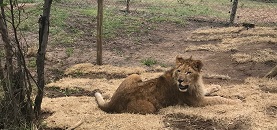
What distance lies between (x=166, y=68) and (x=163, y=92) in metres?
4.60

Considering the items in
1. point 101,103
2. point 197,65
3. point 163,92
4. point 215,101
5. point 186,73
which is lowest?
point 101,103

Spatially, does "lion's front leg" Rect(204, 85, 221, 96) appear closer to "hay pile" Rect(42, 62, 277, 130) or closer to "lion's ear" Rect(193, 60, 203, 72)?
"hay pile" Rect(42, 62, 277, 130)

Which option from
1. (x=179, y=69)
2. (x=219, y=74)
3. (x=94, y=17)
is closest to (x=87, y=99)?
(x=179, y=69)

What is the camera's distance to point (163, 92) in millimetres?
7746

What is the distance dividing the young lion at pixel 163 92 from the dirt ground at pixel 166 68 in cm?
19

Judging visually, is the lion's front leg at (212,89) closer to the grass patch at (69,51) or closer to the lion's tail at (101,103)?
the lion's tail at (101,103)

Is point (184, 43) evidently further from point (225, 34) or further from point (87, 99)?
point (87, 99)

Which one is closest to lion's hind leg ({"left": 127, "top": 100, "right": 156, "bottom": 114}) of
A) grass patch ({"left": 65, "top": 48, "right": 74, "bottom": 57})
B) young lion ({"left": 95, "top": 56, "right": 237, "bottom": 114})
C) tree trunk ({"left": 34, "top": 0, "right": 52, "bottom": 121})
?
young lion ({"left": 95, "top": 56, "right": 237, "bottom": 114})

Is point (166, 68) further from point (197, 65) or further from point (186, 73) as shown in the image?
point (186, 73)

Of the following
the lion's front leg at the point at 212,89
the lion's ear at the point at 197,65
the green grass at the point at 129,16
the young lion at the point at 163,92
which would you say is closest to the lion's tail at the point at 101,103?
the young lion at the point at 163,92

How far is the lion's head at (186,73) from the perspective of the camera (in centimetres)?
759

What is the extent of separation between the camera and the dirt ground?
7152 mm

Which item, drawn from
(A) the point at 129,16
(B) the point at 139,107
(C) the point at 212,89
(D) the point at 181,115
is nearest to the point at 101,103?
(B) the point at 139,107

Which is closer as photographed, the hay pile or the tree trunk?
the tree trunk
